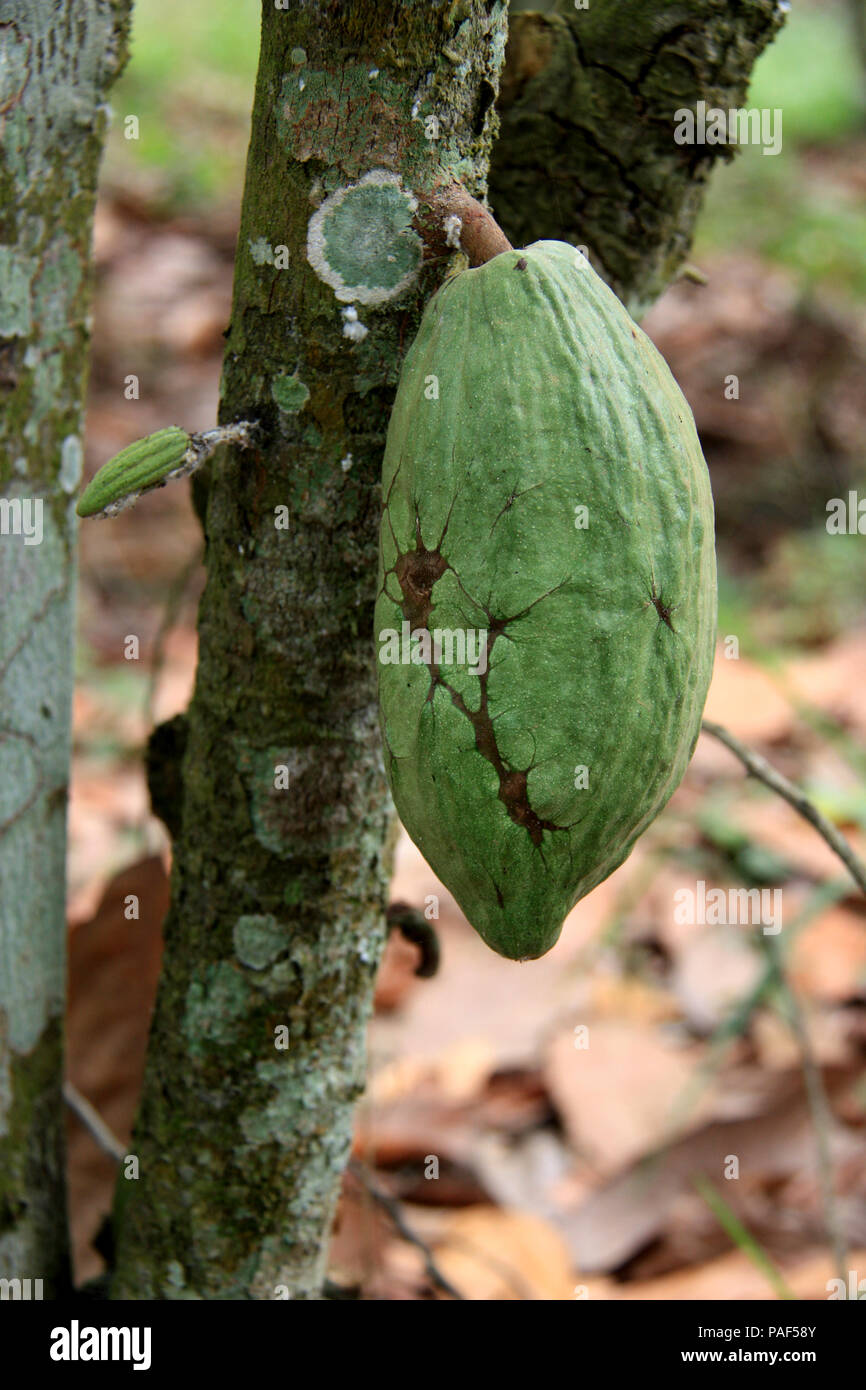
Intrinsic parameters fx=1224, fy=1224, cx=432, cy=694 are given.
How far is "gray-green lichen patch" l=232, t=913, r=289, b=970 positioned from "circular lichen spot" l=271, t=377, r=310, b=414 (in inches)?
11.5

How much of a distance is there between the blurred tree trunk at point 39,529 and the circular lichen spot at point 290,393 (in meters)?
0.22

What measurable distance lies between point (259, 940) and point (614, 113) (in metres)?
0.57

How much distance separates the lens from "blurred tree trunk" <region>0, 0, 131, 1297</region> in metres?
0.72

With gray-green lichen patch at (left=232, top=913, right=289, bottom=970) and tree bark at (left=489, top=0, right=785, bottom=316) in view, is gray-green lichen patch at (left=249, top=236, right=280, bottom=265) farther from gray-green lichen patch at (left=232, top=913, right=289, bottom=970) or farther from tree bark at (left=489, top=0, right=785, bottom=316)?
gray-green lichen patch at (left=232, top=913, right=289, bottom=970)

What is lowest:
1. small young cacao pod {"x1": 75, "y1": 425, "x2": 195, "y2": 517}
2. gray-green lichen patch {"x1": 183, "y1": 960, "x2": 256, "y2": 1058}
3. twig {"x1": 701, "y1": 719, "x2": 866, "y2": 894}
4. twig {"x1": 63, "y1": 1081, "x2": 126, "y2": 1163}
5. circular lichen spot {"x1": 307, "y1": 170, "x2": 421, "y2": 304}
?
twig {"x1": 63, "y1": 1081, "x2": 126, "y2": 1163}

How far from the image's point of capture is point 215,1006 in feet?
2.43

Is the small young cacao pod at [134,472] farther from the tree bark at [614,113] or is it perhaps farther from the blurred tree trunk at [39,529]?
the tree bark at [614,113]

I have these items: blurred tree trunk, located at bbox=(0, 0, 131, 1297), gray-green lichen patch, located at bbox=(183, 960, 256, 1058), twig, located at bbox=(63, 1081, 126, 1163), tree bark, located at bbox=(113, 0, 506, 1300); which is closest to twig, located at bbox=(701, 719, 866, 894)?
tree bark, located at bbox=(113, 0, 506, 1300)

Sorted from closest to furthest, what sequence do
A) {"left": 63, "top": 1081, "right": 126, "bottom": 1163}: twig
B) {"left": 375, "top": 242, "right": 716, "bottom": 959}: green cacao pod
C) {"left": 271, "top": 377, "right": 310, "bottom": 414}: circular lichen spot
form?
1. {"left": 375, "top": 242, "right": 716, "bottom": 959}: green cacao pod
2. {"left": 271, "top": 377, "right": 310, "bottom": 414}: circular lichen spot
3. {"left": 63, "top": 1081, "right": 126, "bottom": 1163}: twig

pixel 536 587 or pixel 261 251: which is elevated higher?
pixel 261 251

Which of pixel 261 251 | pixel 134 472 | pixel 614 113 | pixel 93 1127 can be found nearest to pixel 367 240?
pixel 261 251

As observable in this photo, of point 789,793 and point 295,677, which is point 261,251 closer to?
point 295,677

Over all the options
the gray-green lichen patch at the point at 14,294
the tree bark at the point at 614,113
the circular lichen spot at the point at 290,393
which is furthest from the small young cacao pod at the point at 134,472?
the tree bark at the point at 614,113

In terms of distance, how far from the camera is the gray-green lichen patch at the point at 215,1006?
0.73 meters
